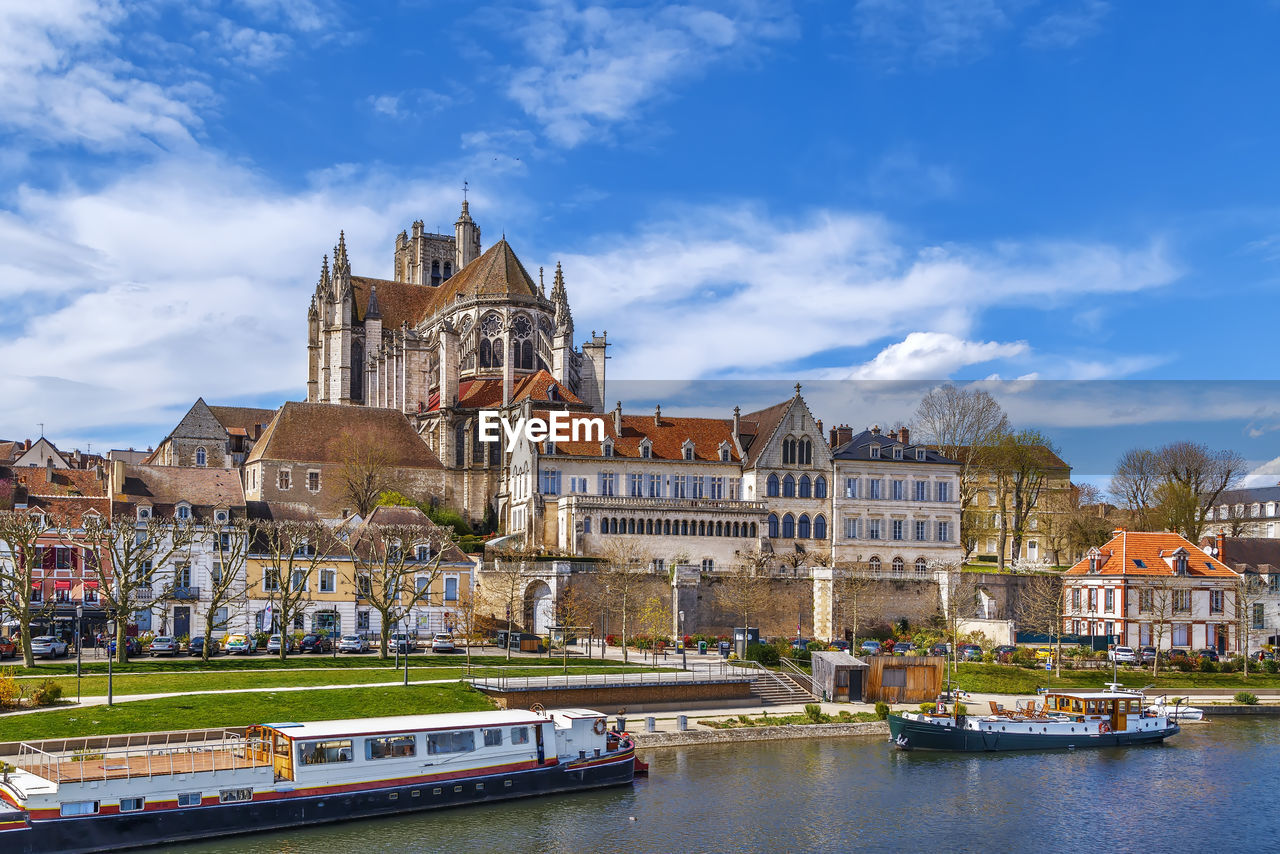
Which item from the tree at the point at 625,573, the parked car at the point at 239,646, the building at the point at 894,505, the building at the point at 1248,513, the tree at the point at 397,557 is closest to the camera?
the parked car at the point at 239,646

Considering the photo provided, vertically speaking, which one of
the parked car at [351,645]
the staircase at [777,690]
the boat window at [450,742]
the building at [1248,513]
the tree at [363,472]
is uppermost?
the tree at [363,472]

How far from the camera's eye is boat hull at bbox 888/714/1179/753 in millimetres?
49375

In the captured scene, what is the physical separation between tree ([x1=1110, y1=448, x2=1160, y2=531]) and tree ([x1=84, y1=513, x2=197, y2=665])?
72.4 m

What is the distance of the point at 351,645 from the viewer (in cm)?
5953

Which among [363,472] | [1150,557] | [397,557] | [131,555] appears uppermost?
[363,472]

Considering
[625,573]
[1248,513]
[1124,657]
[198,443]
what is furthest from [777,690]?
[1248,513]

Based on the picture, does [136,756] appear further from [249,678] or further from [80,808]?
[249,678]

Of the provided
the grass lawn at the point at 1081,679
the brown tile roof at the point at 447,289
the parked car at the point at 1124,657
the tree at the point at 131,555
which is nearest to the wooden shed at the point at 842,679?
the grass lawn at the point at 1081,679

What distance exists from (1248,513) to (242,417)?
9290cm

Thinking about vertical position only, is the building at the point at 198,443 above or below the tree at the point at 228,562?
above

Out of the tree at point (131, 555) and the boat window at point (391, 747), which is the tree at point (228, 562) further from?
the boat window at point (391, 747)

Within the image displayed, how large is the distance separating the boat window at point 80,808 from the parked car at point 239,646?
2387cm

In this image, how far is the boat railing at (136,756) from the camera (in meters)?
34.1

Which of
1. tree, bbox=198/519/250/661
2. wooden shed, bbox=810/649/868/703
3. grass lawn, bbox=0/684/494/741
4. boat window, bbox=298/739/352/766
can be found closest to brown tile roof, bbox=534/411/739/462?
tree, bbox=198/519/250/661
